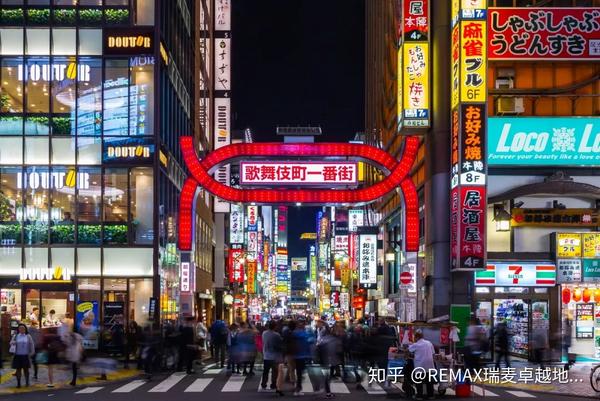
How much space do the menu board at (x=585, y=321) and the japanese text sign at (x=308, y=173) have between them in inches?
425

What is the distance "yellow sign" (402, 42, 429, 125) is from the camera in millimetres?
38781

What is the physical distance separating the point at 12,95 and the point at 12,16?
3.86 metres

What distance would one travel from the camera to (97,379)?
29141 millimetres

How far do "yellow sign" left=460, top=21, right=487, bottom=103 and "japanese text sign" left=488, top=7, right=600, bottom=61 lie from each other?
9.23ft

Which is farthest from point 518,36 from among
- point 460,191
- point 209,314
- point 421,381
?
point 209,314

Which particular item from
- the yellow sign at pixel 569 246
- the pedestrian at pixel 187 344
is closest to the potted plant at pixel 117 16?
the pedestrian at pixel 187 344

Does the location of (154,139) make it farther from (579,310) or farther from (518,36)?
(579,310)

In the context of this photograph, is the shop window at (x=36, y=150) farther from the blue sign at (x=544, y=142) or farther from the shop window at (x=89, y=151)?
the blue sign at (x=544, y=142)

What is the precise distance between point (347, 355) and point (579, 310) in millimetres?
9800

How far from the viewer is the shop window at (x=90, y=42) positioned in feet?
142

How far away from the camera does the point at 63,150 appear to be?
4312 centimetres

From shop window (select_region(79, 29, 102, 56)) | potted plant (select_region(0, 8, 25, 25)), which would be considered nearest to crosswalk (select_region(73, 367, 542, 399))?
shop window (select_region(79, 29, 102, 56))

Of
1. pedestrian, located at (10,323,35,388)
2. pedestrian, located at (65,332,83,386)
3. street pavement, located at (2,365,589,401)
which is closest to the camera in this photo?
street pavement, located at (2,365,589,401)

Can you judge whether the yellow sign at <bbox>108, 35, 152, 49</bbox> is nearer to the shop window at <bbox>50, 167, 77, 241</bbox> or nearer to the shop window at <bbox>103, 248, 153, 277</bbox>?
the shop window at <bbox>50, 167, 77, 241</bbox>
